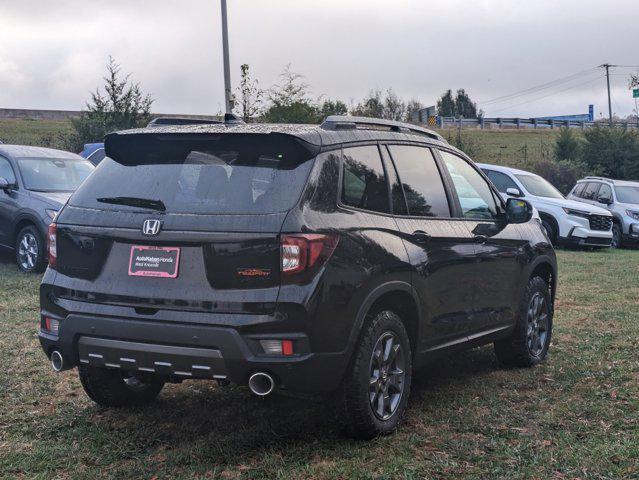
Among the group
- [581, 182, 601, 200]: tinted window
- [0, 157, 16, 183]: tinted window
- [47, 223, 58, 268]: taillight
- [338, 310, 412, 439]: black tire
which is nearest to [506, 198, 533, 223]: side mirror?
[338, 310, 412, 439]: black tire

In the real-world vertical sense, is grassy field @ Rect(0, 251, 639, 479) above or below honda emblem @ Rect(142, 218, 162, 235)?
below

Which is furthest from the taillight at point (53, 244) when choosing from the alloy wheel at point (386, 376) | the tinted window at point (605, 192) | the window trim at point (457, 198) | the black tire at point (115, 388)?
the tinted window at point (605, 192)

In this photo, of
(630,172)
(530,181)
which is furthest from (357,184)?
(630,172)

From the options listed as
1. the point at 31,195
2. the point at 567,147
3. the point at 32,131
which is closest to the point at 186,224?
the point at 31,195

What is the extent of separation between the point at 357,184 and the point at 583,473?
193 cm

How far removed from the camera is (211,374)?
438 cm

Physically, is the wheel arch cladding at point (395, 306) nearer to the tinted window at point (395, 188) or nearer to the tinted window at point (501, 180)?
the tinted window at point (395, 188)

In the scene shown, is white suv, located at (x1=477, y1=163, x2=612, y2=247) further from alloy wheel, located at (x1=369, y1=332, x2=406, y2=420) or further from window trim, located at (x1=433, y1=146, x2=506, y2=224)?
alloy wheel, located at (x1=369, y1=332, x2=406, y2=420)

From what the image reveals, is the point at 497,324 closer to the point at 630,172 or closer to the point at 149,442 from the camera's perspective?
the point at 149,442

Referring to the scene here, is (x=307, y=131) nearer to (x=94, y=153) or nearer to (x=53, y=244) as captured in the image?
(x=53, y=244)

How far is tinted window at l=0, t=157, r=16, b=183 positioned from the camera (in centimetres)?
1283

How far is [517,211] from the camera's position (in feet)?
21.5

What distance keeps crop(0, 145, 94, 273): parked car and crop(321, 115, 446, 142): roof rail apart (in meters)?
6.86

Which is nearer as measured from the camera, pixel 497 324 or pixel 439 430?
pixel 439 430
